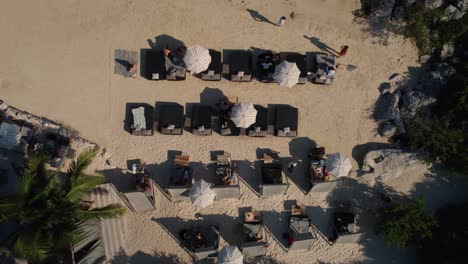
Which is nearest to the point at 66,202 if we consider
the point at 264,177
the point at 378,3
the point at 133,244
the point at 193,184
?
the point at 133,244

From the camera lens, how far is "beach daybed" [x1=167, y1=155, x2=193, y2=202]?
651 inches

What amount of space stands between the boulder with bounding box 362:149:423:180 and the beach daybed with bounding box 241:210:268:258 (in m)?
5.34

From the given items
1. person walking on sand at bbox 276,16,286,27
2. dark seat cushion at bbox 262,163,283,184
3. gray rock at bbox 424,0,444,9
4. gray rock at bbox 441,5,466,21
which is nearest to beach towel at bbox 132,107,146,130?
dark seat cushion at bbox 262,163,283,184

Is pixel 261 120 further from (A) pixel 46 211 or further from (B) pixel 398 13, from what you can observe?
(A) pixel 46 211

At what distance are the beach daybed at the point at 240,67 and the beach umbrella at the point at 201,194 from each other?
497cm

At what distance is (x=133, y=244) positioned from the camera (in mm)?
16828

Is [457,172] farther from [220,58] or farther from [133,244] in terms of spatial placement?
[133,244]

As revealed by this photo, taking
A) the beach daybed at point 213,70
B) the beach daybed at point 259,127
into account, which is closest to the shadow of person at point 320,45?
the beach daybed at point 259,127

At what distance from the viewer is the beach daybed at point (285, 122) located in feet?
57.6

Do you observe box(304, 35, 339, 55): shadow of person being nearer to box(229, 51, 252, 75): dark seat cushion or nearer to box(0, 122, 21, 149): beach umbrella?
box(229, 51, 252, 75): dark seat cushion

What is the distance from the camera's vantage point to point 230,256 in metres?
15.8

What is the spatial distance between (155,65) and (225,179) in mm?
5944

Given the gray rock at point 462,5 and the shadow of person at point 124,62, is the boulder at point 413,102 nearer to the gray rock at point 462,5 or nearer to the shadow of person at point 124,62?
the gray rock at point 462,5

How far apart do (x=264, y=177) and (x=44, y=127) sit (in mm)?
9809
